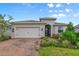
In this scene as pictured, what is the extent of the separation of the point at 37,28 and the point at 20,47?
603mm

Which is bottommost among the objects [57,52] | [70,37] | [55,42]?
[57,52]

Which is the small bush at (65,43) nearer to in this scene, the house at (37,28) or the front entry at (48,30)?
the house at (37,28)

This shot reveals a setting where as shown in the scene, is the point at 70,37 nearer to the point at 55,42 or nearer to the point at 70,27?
the point at 70,27

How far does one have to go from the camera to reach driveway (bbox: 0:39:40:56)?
34.6ft

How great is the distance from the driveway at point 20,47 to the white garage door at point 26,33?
120 millimetres

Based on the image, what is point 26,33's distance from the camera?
10688 millimetres

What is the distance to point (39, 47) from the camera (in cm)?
1057

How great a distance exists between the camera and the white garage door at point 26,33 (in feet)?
35.0

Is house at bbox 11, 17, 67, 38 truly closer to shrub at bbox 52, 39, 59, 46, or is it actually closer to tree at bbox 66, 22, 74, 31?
tree at bbox 66, 22, 74, 31

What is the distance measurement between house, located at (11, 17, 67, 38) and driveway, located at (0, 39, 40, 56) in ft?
0.45

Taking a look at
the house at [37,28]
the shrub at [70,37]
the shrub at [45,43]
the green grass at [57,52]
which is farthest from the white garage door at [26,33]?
the shrub at [70,37]

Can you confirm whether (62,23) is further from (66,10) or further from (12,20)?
(12,20)

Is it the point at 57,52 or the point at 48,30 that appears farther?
the point at 48,30

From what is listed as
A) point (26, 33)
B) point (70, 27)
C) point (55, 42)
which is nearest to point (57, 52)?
point (55, 42)
